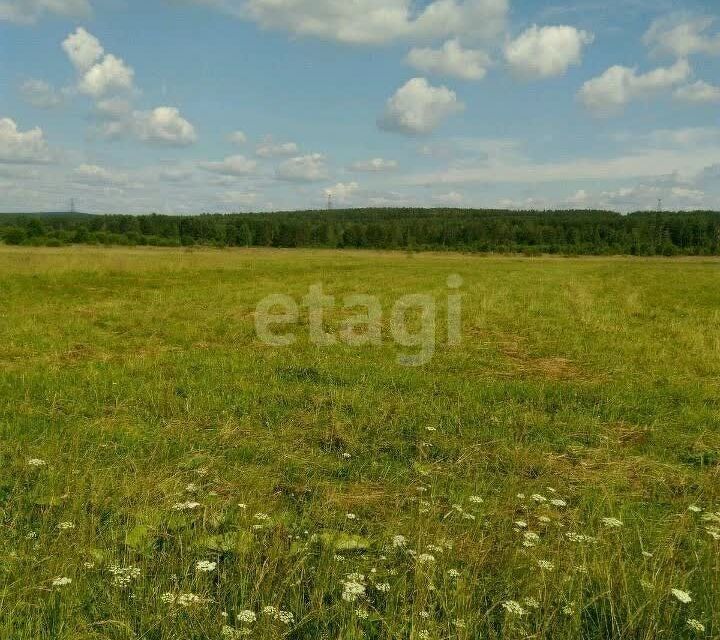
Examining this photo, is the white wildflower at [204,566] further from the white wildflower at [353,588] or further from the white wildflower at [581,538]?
the white wildflower at [581,538]

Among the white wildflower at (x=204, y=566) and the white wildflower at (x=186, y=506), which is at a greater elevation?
the white wildflower at (x=204, y=566)

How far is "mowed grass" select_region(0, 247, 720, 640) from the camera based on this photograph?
313 centimetres

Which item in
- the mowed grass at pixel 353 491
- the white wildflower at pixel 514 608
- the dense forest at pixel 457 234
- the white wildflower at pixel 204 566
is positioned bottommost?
the mowed grass at pixel 353 491

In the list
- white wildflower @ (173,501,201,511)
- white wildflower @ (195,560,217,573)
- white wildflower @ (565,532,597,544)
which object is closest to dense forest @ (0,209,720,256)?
white wildflower @ (565,532,597,544)

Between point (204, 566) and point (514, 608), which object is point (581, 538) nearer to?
point (514, 608)

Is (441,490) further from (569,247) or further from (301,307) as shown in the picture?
(569,247)

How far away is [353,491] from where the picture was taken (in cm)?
516

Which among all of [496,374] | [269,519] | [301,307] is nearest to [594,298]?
[301,307]

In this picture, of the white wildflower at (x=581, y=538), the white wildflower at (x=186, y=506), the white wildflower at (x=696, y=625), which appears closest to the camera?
the white wildflower at (x=696, y=625)

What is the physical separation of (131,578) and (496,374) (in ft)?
25.8

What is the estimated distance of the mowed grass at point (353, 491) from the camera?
3.13m

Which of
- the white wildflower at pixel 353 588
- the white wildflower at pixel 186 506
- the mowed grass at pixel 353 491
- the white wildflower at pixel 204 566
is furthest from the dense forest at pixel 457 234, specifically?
the white wildflower at pixel 204 566

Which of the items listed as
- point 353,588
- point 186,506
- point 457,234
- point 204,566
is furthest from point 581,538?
point 457,234

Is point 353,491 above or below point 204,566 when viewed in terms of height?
below
